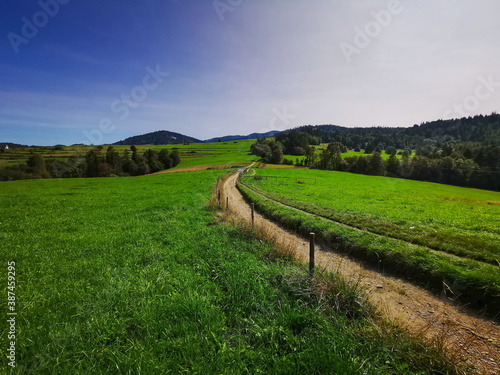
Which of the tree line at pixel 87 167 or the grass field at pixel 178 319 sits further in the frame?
the tree line at pixel 87 167

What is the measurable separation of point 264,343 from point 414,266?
26.9 feet

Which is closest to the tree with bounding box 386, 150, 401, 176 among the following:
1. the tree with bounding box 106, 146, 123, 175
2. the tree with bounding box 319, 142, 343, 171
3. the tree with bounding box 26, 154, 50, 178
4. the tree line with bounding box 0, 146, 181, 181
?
the tree with bounding box 319, 142, 343, 171

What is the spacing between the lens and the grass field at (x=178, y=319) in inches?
169

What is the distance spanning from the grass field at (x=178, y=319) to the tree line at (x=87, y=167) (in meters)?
82.1

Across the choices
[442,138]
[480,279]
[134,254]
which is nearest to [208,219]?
[134,254]

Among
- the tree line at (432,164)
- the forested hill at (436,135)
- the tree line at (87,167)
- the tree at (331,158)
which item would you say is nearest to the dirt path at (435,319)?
the tree line at (87,167)

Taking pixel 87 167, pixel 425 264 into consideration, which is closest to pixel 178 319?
pixel 425 264

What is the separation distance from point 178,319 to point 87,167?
96177 millimetres

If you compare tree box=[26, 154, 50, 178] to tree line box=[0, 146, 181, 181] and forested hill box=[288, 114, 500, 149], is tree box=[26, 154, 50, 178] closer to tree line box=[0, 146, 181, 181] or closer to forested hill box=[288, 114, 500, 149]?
tree line box=[0, 146, 181, 181]

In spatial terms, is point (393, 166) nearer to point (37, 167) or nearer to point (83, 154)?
point (37, 167)

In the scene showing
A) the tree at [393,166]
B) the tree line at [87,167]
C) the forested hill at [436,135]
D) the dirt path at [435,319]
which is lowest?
the tree at [393,166]

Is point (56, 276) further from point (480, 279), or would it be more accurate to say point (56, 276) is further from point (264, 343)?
point (480, 279)

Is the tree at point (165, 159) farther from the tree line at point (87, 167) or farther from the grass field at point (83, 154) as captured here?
the grass field at point (83, 154)

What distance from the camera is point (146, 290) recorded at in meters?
6.78
